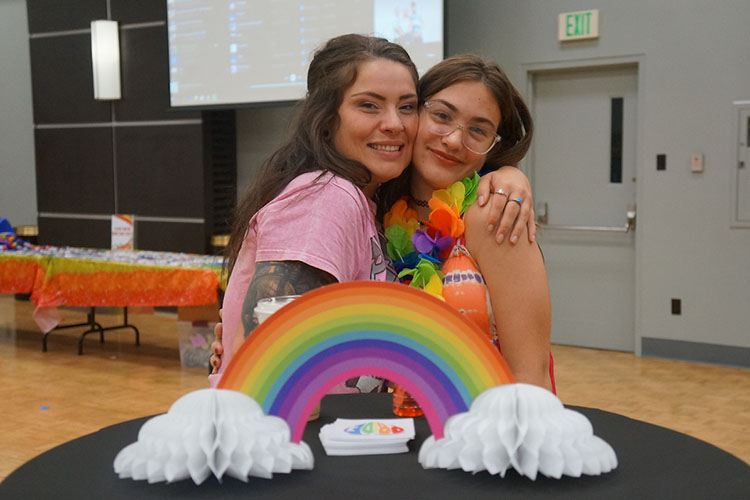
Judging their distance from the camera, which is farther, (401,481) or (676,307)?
(676,307)

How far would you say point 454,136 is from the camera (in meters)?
1.74

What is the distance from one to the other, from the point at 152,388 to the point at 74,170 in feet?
12.9

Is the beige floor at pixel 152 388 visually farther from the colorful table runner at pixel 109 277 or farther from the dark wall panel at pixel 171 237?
the dark wall panel at pixel 171 237

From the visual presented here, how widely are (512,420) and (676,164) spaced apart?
5.08 metres

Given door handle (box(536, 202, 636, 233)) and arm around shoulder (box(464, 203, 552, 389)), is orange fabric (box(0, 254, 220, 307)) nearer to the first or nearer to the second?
door handle (box(536, 202, 636, 233))

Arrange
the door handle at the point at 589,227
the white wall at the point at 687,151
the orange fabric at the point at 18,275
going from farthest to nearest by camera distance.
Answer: the door handle at the point at 589,227 → the orange fabric at the point at 18,275 → the white wall at the point at 687,151

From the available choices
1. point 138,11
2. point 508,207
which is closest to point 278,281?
point 508,207

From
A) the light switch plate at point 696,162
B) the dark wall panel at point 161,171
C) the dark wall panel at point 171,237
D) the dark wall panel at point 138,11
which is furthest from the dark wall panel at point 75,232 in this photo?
the light switch plate at point 696,162

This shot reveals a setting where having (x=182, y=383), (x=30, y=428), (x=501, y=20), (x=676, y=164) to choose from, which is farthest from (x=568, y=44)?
(x=30, y=428)

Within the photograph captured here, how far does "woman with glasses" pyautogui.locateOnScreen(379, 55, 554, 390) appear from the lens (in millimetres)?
1589

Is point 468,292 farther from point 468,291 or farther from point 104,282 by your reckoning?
point 104,282

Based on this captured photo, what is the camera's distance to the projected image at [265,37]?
230 inches

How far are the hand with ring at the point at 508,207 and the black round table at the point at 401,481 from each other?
21.7 inches

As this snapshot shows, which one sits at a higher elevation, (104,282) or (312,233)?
(312,233)
